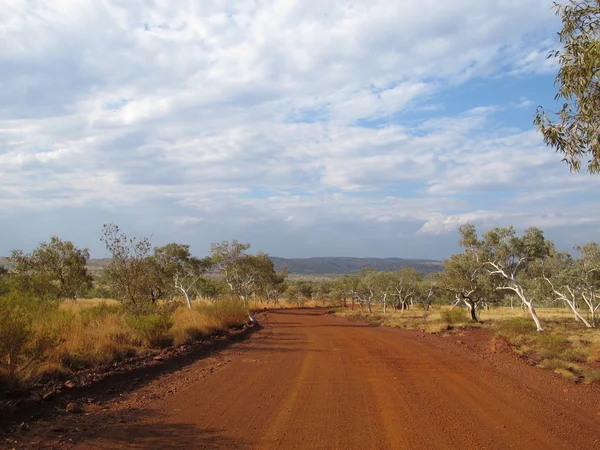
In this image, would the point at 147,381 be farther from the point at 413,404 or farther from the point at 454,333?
the point at 454,333

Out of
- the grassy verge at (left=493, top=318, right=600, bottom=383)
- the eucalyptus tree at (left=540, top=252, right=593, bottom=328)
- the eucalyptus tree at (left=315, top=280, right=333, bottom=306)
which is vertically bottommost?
the eucalyptus tree at (left=315, top=280, right=333, bottom=306)

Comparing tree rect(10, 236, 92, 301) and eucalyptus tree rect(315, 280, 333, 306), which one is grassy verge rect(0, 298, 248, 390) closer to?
tree rect(10, 236, 92, 301)

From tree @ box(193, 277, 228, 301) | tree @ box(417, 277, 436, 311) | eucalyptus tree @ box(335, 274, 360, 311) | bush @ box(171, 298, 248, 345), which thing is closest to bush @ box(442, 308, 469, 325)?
bush @ box(171, 298, 248, 345)

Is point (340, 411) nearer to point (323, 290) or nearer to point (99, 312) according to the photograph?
point (99, 312)

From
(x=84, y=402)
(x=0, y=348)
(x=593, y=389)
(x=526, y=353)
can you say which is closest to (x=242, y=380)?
(x=84, y=402)

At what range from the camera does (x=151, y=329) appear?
14.2m

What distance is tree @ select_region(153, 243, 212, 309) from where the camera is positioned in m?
34.0

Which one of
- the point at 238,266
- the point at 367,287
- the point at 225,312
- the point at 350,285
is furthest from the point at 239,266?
the point at 350,285

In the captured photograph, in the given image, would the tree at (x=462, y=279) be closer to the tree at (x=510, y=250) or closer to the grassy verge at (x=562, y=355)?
the tree at (x=510, y=250)

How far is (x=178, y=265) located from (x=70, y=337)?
85.2ft

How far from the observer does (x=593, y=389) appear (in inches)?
364

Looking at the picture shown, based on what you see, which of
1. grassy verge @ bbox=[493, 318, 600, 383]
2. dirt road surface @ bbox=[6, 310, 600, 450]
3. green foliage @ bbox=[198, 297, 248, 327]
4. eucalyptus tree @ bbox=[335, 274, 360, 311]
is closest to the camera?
dirt road surface @ bbox=[6, 310, 600, 450]

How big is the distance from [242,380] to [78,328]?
17.3 feet

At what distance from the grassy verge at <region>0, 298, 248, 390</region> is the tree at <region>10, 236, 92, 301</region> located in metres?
7.00
